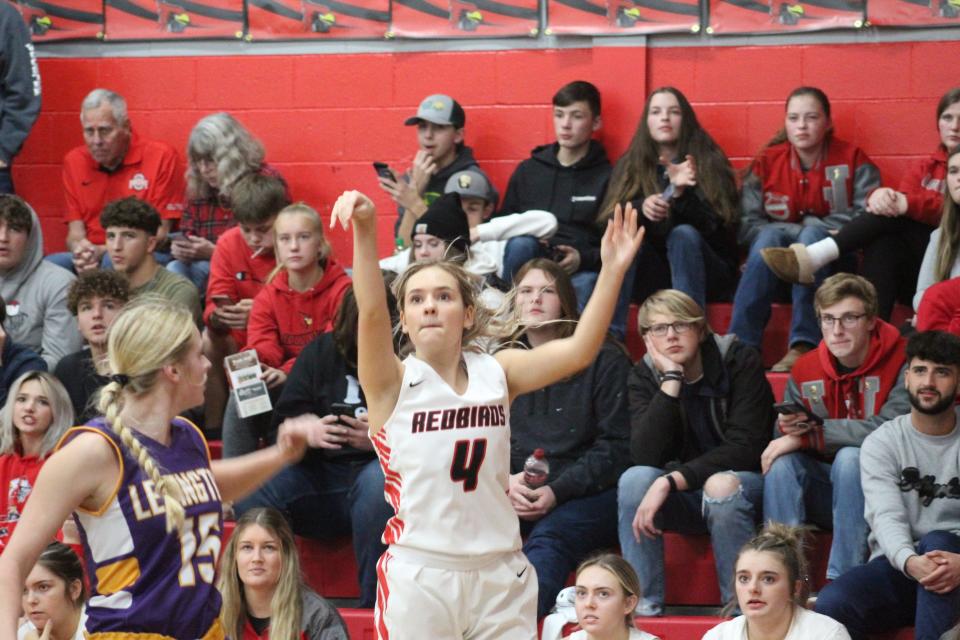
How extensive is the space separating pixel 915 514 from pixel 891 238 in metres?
1.86

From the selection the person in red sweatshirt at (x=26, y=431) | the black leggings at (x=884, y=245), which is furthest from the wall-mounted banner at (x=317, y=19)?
the person in red sweatshirt at (x=26, y=431)

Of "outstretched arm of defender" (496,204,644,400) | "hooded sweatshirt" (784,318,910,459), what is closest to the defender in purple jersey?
"outstretched arm of defender" (496,204,644,400)

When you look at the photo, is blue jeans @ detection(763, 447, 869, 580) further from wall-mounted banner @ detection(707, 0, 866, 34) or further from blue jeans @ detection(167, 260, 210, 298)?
blue jeans @ detection(167, 260, 210, 298)

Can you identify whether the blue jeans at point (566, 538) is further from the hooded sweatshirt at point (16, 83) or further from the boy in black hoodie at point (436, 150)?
the hooded sweatshirt at point (16, 83)

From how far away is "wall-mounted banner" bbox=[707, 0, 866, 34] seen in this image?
7785 mm

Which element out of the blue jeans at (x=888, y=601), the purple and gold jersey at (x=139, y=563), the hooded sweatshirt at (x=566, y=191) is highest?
the hooded sweatshirt at (x=566, y=191)

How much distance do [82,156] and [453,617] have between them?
17.3 feet

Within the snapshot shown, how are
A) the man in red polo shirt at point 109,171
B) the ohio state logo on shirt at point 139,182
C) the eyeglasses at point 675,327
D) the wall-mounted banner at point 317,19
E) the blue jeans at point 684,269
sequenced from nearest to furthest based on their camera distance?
the eyeglasses at point 675,327, the blue jeans at point 684,269, the man in red polo shirt at point 109,171, the ohio state logo on shirt at point 139,182, the wall-mounted banner at point 317,19

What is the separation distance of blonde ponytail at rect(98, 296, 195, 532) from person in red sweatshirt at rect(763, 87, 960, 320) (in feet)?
12.5

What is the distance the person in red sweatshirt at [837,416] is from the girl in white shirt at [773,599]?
0.49m

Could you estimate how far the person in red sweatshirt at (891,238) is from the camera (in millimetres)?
6766

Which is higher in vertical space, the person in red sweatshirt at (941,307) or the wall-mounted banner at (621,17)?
the wall-mounted banner at (621,17)

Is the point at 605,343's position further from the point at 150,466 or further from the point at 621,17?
the point at 150,466

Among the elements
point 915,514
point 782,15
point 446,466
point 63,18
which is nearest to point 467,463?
point 446,466
